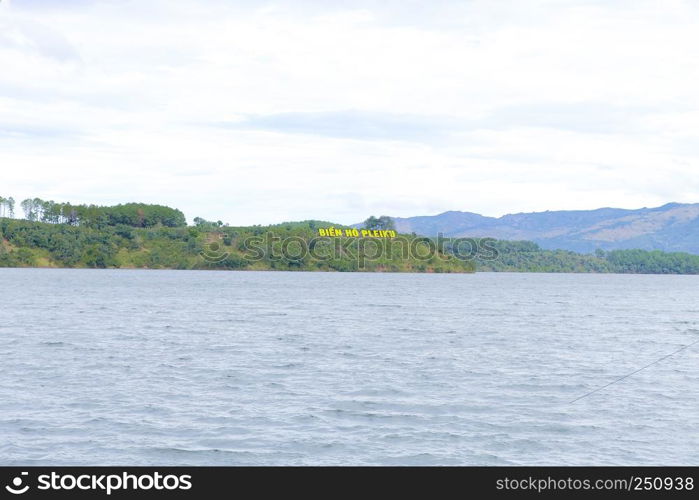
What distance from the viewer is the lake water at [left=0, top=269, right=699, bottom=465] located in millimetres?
29438

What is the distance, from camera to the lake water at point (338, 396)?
29.4m

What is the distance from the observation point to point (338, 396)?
3975cm

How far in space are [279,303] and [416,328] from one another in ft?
157

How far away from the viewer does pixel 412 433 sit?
3231 centimetres

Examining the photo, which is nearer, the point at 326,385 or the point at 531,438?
the point at 531,438

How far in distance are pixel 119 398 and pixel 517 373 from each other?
22562mm
